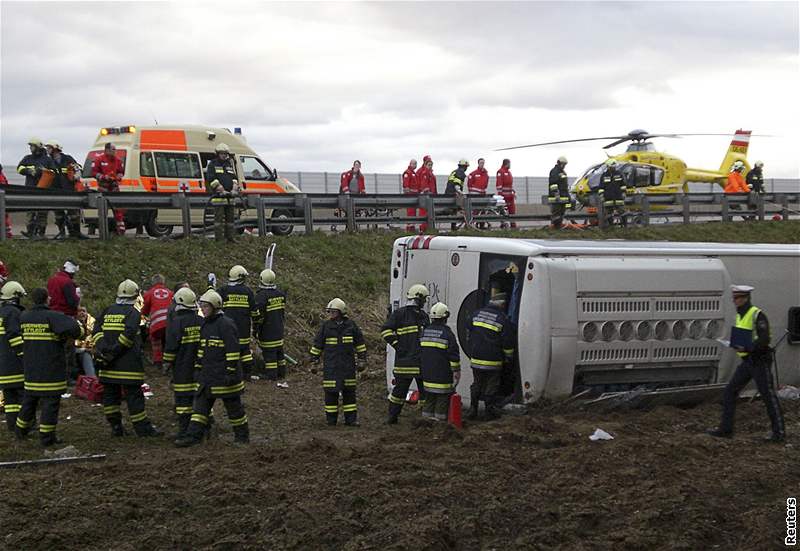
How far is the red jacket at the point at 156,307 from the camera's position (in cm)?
1473

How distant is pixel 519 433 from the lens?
1068 cm

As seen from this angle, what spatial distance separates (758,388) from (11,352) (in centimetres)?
803

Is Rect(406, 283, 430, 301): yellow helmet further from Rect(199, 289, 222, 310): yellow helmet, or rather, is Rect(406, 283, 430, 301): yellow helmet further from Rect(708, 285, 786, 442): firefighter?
Rect(708, 285, 786, 442): firefighter

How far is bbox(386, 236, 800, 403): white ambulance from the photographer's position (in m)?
11.5

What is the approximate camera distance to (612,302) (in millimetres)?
11727

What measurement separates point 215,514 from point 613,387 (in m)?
5.54

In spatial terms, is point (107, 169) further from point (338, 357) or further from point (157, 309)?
point (338, 357)

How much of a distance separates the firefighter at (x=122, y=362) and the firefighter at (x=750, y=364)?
611 cm

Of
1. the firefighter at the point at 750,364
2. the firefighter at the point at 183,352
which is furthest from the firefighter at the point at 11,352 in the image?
the firefighter at the point at 750,364

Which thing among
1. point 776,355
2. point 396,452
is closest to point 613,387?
point 776,355

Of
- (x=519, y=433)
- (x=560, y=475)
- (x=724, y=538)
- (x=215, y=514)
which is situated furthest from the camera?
(x=519, y=433)

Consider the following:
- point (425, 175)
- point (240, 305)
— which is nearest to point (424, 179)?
point (425, 175)

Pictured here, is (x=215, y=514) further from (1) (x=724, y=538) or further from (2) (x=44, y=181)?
(2) (x=44, y=181)

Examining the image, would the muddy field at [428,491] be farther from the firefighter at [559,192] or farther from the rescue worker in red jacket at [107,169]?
the firefighter at [559,192]
